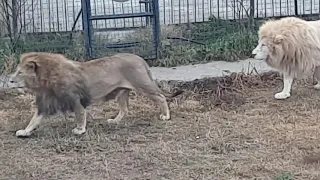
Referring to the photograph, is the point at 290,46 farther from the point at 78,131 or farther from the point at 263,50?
the point at 78,131

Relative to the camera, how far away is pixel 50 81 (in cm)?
612

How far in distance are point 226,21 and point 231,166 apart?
5844mm

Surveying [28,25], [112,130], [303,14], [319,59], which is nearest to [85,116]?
[112,130]

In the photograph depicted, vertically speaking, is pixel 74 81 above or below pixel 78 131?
above

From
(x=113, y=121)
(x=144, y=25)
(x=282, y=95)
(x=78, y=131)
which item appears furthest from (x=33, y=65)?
(x=144, y=25)

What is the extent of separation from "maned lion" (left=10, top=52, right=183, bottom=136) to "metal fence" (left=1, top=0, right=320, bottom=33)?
142 inches

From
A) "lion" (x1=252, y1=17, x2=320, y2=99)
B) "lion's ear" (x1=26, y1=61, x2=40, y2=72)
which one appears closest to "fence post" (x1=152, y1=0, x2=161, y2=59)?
"lion" (x1=252, y1=17, x2=320, y2=99)

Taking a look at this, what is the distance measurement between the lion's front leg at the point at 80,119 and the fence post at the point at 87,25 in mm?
3349

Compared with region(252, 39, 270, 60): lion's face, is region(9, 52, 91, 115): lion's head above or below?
below

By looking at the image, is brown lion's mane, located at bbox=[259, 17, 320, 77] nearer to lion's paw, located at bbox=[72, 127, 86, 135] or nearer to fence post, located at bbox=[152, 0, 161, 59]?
lion's paw, located at bbox=[72, 127, 86, 135]

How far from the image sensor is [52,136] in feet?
20.5

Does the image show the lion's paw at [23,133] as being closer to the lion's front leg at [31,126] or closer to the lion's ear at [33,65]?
the lion's front leg at [31,126]

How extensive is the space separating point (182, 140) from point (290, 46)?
186 centimetres

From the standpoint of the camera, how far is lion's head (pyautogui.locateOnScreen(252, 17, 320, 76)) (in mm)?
7297
